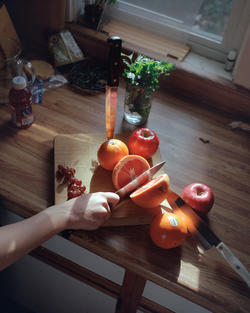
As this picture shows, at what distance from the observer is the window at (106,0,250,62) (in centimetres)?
119

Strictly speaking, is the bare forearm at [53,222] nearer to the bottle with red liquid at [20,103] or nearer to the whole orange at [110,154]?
the whole orange at [110,154]

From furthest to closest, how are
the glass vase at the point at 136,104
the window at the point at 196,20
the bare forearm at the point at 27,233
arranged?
the window at the point at 196,20, the glass vase at the point at 136,104, the bare forearm at the point at 27,233

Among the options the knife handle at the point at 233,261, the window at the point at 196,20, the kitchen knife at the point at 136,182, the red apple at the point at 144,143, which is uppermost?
the window at the point at 196,20

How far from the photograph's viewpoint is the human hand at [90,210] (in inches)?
29.5

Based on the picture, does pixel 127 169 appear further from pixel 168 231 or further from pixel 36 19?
pixel 36 19

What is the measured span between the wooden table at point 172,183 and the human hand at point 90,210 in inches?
1.4

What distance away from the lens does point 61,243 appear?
98 cm

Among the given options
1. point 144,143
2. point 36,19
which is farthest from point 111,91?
point 36,19

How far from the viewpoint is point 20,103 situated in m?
0.92

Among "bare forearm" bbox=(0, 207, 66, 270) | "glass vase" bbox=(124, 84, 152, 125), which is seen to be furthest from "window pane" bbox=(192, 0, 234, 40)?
"bare forearm" bbox=(0, 207, 66, 270)

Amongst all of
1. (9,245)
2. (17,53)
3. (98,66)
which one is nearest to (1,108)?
(17,53)

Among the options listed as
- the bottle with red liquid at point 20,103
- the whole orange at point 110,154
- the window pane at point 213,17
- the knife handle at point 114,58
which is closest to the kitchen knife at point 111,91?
the knife handle at point 114,58

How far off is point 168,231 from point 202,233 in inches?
4.1

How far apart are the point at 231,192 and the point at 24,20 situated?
3.45ft
